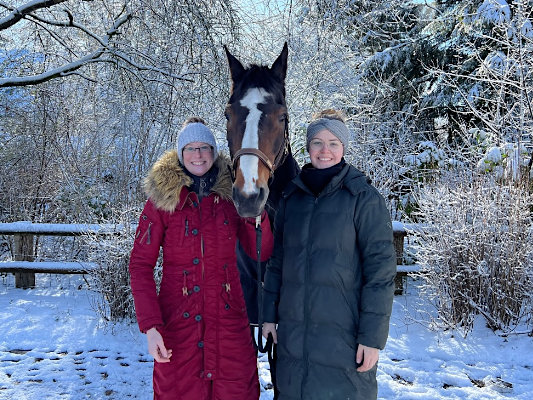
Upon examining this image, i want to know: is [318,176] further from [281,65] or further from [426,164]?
[426,164]

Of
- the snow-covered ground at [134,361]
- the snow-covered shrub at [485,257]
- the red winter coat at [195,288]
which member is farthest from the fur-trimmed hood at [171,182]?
the snow-covered shrub at [485,257]

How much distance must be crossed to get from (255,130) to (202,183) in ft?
1.30

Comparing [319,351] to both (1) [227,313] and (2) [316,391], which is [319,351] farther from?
(1) [227,313]

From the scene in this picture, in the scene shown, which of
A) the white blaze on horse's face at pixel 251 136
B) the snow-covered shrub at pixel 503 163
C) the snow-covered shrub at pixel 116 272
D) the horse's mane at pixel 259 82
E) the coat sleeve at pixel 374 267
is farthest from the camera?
the snow-covered shrub at pixel 503 163

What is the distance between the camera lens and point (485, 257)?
14.4 feet

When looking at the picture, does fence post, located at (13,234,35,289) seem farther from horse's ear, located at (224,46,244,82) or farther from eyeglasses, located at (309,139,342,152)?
eyeglasses, located at (309,139,342,152)

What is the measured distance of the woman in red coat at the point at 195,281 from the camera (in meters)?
1.93

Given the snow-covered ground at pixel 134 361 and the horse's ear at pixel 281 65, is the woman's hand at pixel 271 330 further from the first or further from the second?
the snow-covered ground at pixel 134 361

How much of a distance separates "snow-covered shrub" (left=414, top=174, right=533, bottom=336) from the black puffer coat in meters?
3.04

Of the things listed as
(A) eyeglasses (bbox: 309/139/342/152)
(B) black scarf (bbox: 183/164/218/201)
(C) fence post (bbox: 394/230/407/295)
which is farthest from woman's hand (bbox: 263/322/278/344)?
(C) fence post (bbox: 394/230/407/295)

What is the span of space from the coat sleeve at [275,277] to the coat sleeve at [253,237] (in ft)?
0.13

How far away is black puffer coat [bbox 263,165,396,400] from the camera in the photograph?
1706 millimetres

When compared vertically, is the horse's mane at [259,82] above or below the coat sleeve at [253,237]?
above

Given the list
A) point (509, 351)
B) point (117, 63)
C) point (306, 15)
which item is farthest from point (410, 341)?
point (117, 63)
